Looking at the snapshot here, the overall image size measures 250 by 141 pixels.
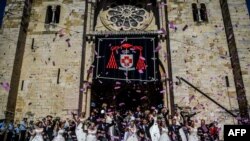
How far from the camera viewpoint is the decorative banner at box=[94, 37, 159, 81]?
13766mm

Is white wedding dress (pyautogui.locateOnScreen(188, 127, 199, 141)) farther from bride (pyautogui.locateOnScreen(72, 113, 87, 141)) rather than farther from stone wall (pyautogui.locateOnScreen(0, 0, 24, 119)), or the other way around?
stone wall (pyautogui.locateOnScreen(0, 0, 24, 119))

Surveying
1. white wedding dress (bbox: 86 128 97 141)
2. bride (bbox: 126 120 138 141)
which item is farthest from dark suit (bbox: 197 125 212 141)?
white wedding dress (bbox: 86 128 97 141)

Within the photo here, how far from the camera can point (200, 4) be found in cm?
1554

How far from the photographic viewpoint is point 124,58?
14.1 m

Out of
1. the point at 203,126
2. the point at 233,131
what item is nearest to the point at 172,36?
the point at 203,126

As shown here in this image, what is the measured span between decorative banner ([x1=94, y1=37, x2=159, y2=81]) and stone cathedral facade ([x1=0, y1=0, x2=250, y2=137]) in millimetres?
47

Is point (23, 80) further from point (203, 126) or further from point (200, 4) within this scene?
point (200, 4)

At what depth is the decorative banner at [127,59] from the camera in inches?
542

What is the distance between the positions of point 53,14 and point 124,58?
4.66 m

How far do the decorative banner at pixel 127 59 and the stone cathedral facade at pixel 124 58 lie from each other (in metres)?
0.05

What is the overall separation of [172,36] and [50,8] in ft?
22.0

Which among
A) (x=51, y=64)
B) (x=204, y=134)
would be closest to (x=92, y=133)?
(x=204, y=134)

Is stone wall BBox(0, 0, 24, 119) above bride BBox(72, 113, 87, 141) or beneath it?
above

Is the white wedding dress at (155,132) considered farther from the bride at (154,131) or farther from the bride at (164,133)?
the bride at (164,133)
